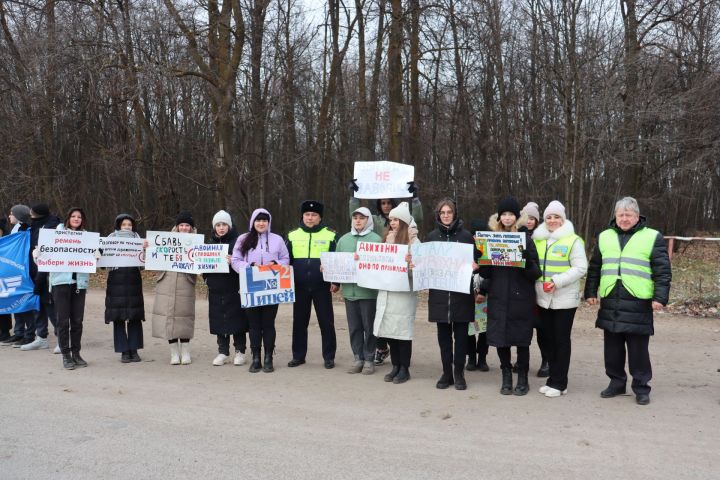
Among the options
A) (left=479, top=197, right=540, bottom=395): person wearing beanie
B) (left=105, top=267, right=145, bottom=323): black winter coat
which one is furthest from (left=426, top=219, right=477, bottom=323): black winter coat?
(left=105, top=267, right=145, bottom=323): black winter coat

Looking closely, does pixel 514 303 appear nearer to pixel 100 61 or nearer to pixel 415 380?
pixel 415 380

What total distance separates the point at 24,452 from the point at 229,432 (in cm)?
160

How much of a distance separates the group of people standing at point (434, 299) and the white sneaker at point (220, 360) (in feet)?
0.07

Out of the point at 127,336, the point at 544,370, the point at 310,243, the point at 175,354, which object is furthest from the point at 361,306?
the point at 127,336

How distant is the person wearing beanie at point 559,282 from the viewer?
600 centimetres

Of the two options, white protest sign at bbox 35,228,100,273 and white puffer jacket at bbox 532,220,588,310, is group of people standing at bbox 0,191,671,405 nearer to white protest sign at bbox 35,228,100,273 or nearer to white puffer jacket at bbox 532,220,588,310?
white puffer jacket at bbox 532,220,588,310

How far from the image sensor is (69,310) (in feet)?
24.9

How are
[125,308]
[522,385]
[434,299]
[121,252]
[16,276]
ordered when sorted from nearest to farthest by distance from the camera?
1. [522,385]
2. [434,299]
3. [125,308]
4. [121,252]
5. [16,276]

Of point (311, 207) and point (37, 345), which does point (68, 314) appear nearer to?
point (37, 345)

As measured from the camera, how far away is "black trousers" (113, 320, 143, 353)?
7.86 m

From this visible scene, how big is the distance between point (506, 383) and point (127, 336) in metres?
4.99

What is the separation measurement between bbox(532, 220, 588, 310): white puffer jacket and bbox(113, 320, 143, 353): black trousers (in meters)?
5.23

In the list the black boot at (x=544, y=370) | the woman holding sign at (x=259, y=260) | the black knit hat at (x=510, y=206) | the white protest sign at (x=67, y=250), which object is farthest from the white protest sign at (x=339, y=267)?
the white protest sign at (x=67, y=250)

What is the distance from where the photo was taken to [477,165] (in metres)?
24.9
